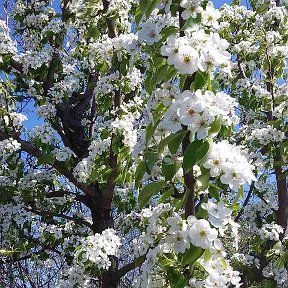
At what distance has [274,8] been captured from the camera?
446 centimetres

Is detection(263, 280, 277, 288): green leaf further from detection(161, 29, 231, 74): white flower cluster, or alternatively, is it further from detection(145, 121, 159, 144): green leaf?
detection(161, 29, 231, 74): white flower cluster

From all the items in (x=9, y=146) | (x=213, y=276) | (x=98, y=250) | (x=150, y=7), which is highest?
(x=9, y=146)

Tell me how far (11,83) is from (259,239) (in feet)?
9.05

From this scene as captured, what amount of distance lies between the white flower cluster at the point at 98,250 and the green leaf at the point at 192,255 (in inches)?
75.8

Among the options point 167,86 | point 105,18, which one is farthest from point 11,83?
point 167,86

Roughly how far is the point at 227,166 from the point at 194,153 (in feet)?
0.48

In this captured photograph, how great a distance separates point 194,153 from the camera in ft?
5.19

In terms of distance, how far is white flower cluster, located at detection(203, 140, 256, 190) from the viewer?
5.44 ft

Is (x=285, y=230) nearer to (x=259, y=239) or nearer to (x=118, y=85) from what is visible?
(x=259, y=239)

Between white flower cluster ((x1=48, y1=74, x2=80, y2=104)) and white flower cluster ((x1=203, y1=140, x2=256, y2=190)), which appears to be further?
white flower cluster ((x1=48, y1=74, x2=80, y2=104))

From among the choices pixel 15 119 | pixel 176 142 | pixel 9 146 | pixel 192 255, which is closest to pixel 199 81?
pixel 176 142

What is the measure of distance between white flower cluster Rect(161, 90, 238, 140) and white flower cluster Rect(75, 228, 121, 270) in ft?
6.82

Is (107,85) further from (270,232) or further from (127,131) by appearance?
(270,232)

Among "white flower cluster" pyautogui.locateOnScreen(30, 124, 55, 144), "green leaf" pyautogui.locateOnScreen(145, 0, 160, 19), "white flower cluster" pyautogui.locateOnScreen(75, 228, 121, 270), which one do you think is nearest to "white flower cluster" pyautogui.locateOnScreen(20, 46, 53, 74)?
"white flower cluster" pyautogui.locateOnScreen(30, 124, 55, 144)
